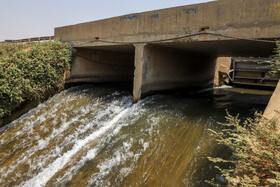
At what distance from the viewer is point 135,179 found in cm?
357

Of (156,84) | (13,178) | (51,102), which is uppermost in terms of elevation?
(156,84)

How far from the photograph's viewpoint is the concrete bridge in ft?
15.9

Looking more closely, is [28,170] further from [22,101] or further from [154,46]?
[154,46]

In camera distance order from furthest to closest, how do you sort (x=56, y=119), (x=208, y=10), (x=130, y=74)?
(x=130, y=74) → (x=56, y=119) → (x=208, y=10)

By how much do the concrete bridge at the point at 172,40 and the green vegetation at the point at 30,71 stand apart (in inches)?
35.5

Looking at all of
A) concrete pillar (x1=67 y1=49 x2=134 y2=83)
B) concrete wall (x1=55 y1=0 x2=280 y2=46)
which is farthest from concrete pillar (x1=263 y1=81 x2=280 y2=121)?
concrete pillar (x1=67 y1=49 x2=134 y2=83)

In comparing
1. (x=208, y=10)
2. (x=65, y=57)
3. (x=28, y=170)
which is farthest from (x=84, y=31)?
(x=28, y=170)

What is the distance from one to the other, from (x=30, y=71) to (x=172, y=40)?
654 centimetres

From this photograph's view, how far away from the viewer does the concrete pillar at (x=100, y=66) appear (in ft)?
34.6

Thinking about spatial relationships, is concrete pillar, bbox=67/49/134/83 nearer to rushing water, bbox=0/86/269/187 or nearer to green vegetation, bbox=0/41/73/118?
green vegetation, bbox=0/41/73/118

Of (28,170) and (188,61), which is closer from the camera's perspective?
(28,170)

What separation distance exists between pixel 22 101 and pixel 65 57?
10.5ft

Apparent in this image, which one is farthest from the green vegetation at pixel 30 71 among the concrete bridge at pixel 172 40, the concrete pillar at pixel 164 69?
the concrete pillar at pixel 164 69

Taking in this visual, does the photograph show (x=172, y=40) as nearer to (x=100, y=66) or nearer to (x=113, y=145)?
(x=113, y=145)
